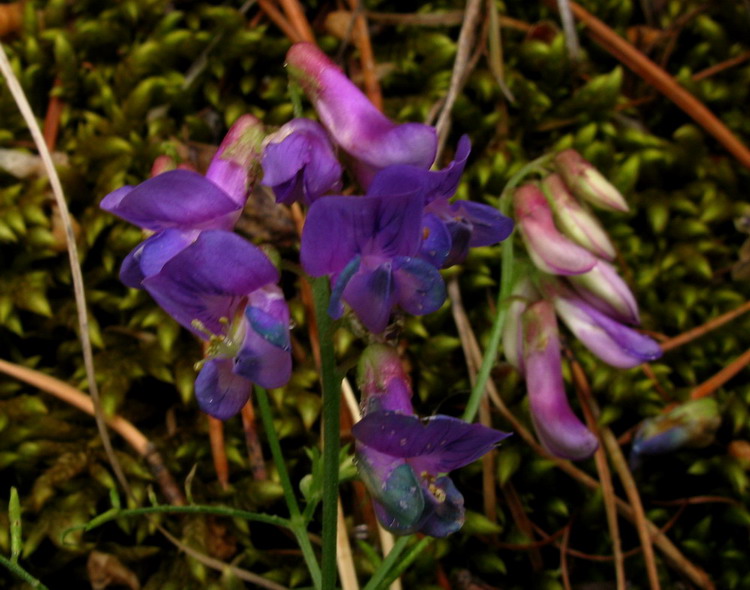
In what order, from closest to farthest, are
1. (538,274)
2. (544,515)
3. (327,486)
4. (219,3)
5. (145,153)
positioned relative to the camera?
(327,486)
(538,274)
(544,515)
(145,153)
(219,3)

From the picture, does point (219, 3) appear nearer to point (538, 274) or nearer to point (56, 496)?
point (538, 274)

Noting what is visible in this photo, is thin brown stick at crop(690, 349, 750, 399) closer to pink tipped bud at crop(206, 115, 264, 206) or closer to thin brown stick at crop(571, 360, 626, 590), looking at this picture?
thin brown stick at crop(571, 360, 626, 590)

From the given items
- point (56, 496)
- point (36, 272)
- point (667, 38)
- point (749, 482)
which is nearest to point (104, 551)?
point (56, 496)

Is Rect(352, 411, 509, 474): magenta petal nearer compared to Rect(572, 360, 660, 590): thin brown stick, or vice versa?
Rect(352, 411, 509, 474): magenta petal

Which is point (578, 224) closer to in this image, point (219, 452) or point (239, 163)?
point (239, 163)

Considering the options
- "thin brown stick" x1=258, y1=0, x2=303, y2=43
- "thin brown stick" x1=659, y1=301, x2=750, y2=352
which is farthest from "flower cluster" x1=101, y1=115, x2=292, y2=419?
"thin brown stick" x1=659, y1=301, x2=750, y2=352

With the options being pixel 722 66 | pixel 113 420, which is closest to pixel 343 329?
pixel 113 420
